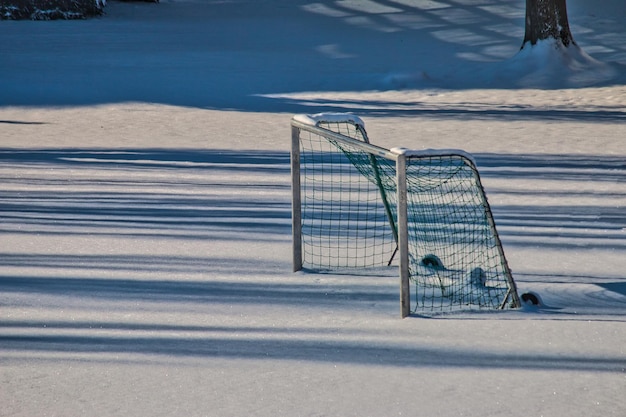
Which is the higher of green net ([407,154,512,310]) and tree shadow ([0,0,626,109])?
tree shadow ([0,0,626,109])

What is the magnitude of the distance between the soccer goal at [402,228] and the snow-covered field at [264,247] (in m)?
0.23

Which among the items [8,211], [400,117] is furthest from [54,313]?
[400,117]

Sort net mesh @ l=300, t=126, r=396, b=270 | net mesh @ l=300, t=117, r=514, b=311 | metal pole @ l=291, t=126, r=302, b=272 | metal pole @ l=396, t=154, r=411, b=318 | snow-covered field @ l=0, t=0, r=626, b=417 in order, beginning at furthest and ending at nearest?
net mesh @ l=300, t=126, r=396, b=270
metal pole @ l=291, t=126, r=302, b=272
net mesh @ l=300, t=117, r=514, b=311
metal pole @ l=396, t=154, r=411, b=318
snow-covered field @ l=0, t=0, r=626, b=417

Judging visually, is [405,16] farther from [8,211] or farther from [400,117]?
[8,211]

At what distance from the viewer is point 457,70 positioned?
20594 millimetres

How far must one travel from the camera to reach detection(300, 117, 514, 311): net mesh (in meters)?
6.43

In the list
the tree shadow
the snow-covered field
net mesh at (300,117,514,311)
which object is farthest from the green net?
the tree shadow

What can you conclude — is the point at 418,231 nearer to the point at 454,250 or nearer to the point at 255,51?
the point at 454,250

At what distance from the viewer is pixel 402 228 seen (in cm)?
562

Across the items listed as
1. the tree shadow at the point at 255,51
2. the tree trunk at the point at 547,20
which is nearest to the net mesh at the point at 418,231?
the tree shadow at the point at 255,51

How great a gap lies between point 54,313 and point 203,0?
25.9m

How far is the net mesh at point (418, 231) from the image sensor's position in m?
6.43

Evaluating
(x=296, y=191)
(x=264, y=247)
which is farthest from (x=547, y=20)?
(x=296, y=191)

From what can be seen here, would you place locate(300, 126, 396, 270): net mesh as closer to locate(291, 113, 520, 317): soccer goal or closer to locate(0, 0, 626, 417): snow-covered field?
locate(291, 113, 520, 317): soccer goal
